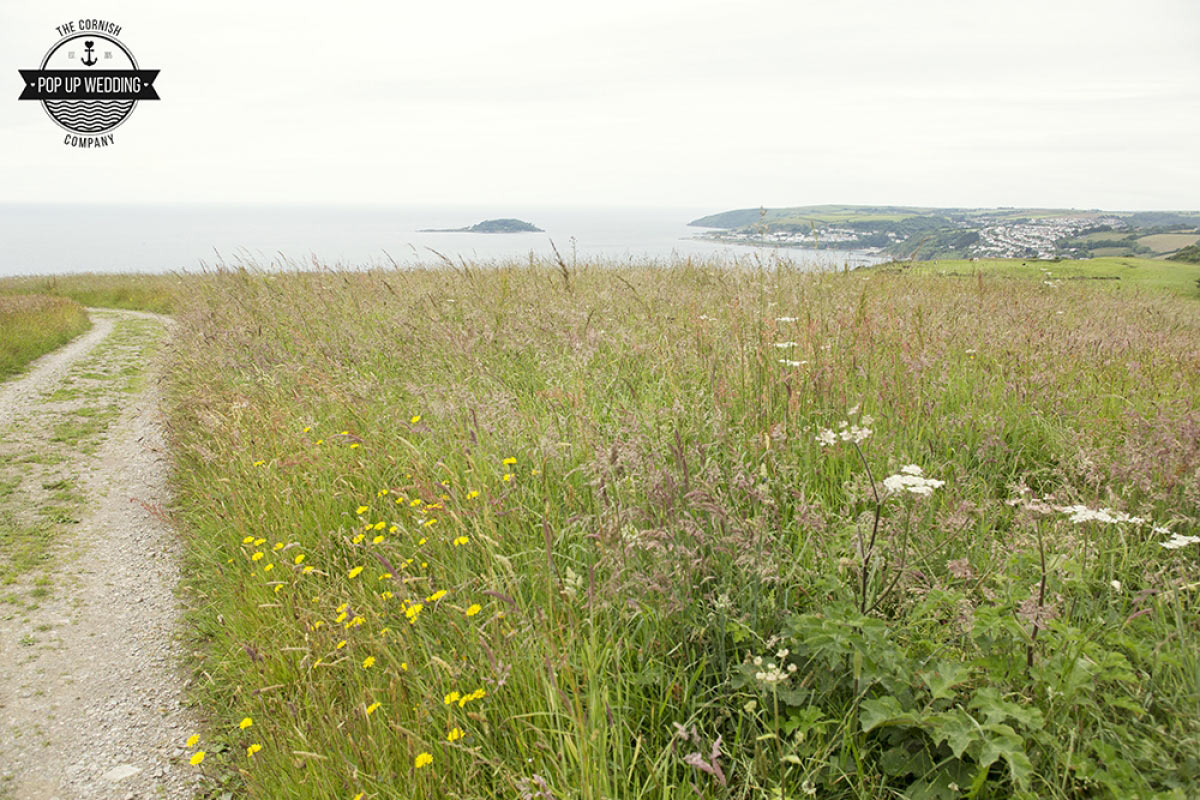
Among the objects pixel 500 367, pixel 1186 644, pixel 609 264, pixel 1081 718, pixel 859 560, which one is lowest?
pixel 1081 718

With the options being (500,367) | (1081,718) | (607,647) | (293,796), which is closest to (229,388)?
(500,367)

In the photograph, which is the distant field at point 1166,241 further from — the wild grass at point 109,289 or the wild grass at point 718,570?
the wild grass at point 109,289

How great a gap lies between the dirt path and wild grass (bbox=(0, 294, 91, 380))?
4857 mm

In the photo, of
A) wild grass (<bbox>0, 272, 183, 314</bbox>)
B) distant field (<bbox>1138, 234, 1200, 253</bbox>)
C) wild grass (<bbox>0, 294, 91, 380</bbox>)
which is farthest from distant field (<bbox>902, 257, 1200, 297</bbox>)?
wild grass (<bbox>0, 272, 183, 314</bbox>)

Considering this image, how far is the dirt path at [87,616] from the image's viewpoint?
281 cm

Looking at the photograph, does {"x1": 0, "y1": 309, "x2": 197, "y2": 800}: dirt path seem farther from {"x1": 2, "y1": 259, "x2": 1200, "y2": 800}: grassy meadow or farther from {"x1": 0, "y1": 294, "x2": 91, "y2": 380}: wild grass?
{"x1": 0, "y1": 294, "x2": 91, "y2": 380}: wild grass

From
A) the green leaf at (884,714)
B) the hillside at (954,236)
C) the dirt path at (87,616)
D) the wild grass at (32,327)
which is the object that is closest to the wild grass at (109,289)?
the wild grass at (32,327)

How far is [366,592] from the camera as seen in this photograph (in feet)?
10.2

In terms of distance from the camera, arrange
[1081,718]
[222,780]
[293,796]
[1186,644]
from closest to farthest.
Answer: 1. [1081,718]
2. [1186,644]
3. [293,796]
4. [222,780]

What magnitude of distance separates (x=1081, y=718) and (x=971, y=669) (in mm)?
289

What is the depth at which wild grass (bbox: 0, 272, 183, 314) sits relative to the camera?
69.7 ft

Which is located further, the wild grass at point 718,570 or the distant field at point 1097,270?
the distant field at point 1097,270

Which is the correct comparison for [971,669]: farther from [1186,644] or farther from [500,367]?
[500,367]

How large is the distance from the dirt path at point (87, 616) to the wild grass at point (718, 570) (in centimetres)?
23
